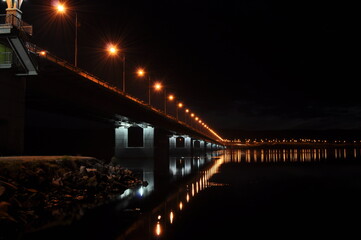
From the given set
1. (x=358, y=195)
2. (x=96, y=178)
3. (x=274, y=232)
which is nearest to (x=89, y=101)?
(x=96, y=178)

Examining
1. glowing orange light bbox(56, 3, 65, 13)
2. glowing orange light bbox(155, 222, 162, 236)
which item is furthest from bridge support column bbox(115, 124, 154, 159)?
glowing orange light bbox(155, 222, 162, 236)

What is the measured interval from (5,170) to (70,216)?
15.3 ft

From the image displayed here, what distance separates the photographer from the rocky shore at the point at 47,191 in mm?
13039

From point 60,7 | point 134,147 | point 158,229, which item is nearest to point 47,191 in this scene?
point 158,229

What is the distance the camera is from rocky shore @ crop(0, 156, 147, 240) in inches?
513

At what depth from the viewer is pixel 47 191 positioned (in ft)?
58.7

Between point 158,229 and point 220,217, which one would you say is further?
point 220,217

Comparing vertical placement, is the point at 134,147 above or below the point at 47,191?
above

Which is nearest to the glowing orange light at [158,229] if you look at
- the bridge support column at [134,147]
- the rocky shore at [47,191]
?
the rocky shore at [47,191]

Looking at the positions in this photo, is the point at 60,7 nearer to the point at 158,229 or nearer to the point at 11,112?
the point at 11,112

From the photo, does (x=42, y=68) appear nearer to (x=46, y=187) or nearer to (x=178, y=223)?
(x=46, y=187)

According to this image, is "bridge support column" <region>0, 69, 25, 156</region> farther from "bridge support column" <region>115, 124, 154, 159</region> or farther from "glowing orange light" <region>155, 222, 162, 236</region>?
"bridge support column" <region>115, 124, 154, 159</region>

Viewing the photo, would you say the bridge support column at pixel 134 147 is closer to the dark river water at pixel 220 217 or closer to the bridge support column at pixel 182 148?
the bridge support column at pixel 182 148

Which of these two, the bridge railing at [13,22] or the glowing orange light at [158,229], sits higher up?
the bridge railing at [13,22]
